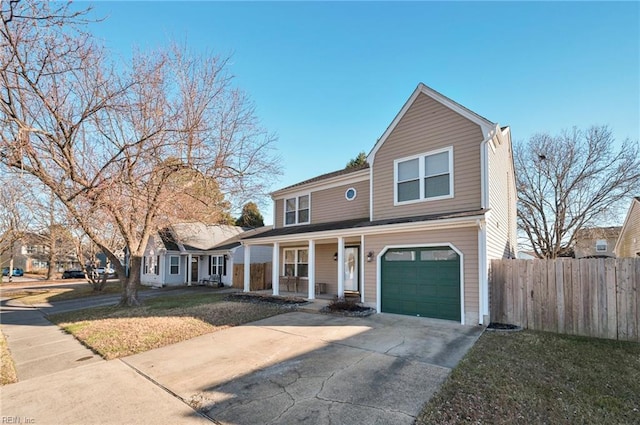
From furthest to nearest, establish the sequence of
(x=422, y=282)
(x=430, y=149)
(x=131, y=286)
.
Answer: (x=131, y=286) → (x=430, y=149) → (x=422, y=282)

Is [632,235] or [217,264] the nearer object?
[632,235]

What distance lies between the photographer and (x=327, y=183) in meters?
14.6

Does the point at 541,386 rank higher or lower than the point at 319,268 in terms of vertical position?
lower

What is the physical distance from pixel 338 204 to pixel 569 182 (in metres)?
17.4

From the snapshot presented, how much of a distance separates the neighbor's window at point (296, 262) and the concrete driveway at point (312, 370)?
721cm

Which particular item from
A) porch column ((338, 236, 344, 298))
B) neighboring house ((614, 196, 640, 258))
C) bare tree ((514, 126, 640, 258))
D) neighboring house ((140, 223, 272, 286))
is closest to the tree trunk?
porch column ((338, 236, 344, 298))

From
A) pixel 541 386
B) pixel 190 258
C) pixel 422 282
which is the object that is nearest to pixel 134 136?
pixel 422 282

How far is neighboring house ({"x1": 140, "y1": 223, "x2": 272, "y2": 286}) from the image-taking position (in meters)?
23.4

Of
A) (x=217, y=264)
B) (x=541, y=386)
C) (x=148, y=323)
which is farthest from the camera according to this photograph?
(x=217, y=264)

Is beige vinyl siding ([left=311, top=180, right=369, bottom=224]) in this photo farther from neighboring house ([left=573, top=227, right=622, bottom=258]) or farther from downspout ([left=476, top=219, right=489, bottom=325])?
neighboring house ([left=573, top=227, right=622, bottom=258])

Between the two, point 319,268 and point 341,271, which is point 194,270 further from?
point 341,271

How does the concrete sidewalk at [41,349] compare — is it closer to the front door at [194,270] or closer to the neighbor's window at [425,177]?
the neighbor's window at [425,177]

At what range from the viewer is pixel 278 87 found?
13672 mm

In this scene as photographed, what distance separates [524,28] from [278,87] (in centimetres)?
922
